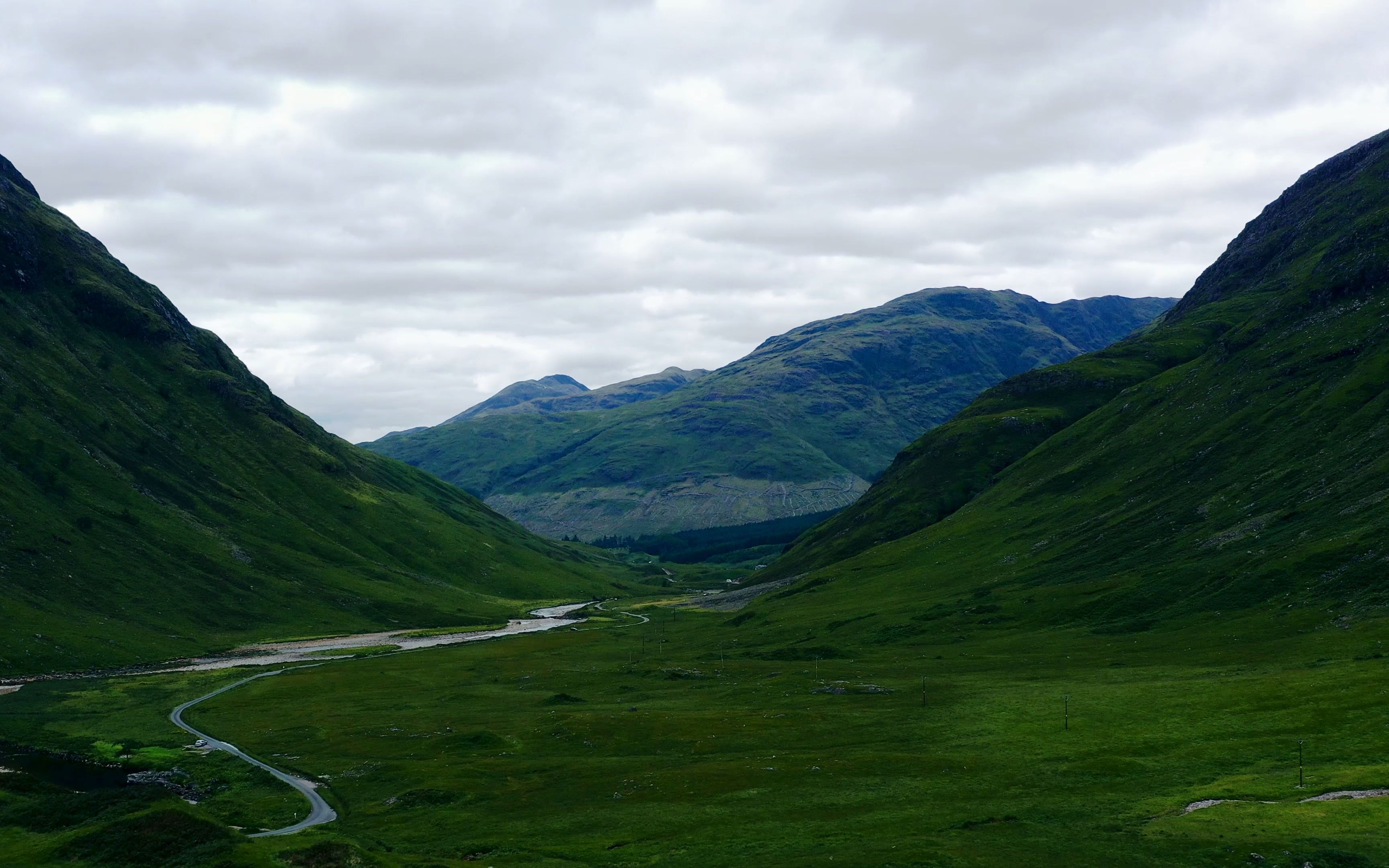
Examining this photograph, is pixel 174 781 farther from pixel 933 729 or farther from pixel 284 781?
pixel 933 729

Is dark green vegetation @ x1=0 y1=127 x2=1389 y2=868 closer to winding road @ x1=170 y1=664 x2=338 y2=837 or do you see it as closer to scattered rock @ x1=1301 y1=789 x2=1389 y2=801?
scattered rock @ x1=1301 y1=789 x2=1389 y2=801

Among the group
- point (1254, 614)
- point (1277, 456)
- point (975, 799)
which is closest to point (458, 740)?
point (975, 799)

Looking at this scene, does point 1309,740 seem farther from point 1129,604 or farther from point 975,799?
point 1129,604

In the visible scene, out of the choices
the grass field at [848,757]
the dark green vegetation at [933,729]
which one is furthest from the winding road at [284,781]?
the dark green vegetation at [933,729]

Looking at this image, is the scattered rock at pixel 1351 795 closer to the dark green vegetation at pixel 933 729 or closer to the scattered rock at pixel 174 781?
the dark green vegetation at pixel 933 729

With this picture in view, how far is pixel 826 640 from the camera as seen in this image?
645ft

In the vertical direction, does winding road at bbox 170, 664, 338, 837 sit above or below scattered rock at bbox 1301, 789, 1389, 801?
below

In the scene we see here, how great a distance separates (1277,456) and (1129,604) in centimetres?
6381

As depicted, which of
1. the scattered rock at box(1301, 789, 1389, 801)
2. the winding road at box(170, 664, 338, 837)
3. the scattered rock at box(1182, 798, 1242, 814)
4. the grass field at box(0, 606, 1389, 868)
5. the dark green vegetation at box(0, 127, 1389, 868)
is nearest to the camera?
the scattered rock at box(1301, 789, 1389, 801)

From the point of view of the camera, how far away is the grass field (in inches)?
2675

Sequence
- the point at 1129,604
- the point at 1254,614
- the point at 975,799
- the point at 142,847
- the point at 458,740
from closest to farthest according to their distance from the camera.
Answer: the point at 142,847, the point at 975,799, the point at 458,740, the point at 1254,614, the point at 1129,604

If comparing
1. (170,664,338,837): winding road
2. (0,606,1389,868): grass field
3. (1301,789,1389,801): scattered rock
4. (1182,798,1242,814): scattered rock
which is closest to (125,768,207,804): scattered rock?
(0,606,1389,868): grass field

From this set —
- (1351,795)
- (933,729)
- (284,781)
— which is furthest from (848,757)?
(284,781)

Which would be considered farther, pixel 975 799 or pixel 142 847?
pixel 975 799
